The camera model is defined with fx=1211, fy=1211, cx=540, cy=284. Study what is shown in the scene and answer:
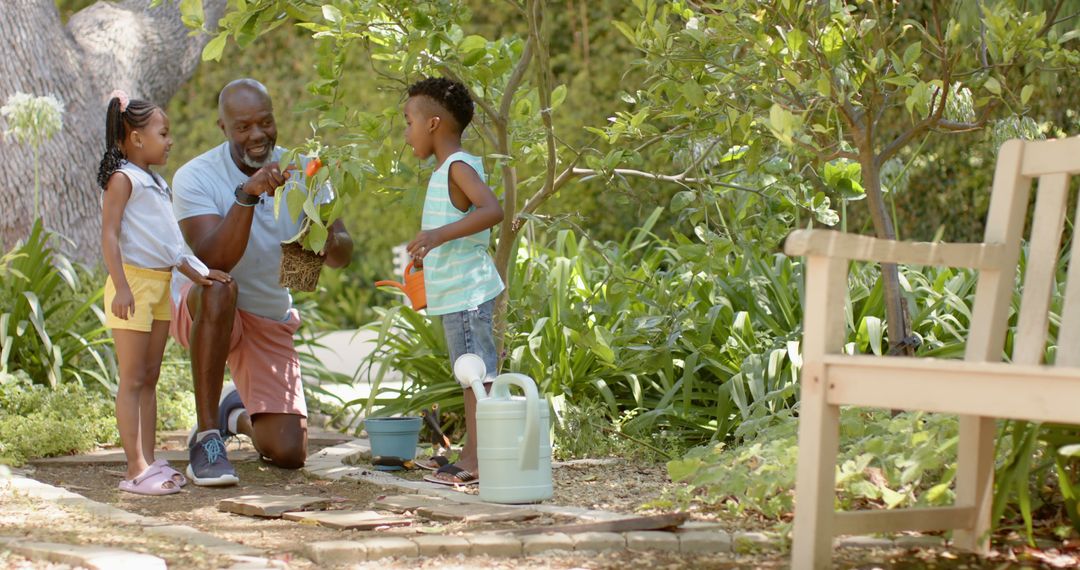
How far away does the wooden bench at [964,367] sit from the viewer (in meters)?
1.98

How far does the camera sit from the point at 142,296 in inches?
134

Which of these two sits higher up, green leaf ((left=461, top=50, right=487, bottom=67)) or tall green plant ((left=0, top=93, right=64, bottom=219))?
green leaf ((left=461, top=50, right=487, bottom=67))

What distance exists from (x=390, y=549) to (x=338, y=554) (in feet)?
0.34

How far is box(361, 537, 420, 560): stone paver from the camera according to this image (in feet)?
8.00

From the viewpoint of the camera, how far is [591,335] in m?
3.60

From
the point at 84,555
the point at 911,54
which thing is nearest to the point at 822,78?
the point at 911,54

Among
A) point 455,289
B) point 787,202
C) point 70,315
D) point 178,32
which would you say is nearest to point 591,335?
point 455,289

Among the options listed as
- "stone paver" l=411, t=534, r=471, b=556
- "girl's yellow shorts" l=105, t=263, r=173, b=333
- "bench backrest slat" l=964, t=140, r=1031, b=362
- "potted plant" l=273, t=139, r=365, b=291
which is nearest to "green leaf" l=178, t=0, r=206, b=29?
"potted plant" l=273, t=139, r=365, b=291

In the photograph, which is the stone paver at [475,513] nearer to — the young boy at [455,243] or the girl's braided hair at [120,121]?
the young boy at [455,243]

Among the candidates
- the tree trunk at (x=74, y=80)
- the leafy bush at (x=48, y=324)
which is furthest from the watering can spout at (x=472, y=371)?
the tree trunk at (x=74, y=80)

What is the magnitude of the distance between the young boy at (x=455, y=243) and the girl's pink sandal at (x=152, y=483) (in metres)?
0.73

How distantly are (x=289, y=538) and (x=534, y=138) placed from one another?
5.64ft

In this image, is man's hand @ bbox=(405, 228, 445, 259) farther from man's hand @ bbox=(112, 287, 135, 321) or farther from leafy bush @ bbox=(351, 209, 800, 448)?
man's hand @ bbox=(112, 287, 135, 321)

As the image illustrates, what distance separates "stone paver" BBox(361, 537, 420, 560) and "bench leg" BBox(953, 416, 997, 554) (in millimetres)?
1090
